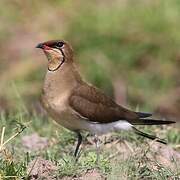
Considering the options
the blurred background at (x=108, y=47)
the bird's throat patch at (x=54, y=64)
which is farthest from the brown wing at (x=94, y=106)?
the blurred background at (x=108, y=47)

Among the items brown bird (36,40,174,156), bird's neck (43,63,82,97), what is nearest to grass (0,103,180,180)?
brown bird (36,40,174,156)

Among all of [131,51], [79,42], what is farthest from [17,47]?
[131,51]

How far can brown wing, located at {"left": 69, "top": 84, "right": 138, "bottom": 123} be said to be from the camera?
5566mm

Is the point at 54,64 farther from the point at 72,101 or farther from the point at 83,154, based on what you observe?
the point at 83,154

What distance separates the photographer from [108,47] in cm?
1015

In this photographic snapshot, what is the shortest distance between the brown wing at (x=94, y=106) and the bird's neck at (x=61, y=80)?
0.19ft

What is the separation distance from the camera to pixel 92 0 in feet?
36.4

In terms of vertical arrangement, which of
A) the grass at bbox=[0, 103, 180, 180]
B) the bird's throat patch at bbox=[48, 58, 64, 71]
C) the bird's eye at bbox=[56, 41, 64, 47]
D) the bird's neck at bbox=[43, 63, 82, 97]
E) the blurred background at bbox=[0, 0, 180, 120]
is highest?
the blurred background at bbox=[0, 0, 180, 120]

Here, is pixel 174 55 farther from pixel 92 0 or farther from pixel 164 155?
pixel 164 155

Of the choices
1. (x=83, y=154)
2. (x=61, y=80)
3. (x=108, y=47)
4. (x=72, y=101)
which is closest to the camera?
(x=72, y=101)

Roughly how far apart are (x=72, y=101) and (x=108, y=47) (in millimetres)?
4680

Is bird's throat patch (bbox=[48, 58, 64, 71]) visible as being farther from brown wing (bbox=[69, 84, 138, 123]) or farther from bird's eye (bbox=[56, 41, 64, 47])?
brown wing (bbox=[69, 84, 138, 123])

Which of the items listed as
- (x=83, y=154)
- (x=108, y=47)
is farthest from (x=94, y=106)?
(x=108, y=47)

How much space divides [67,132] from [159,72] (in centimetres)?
382
